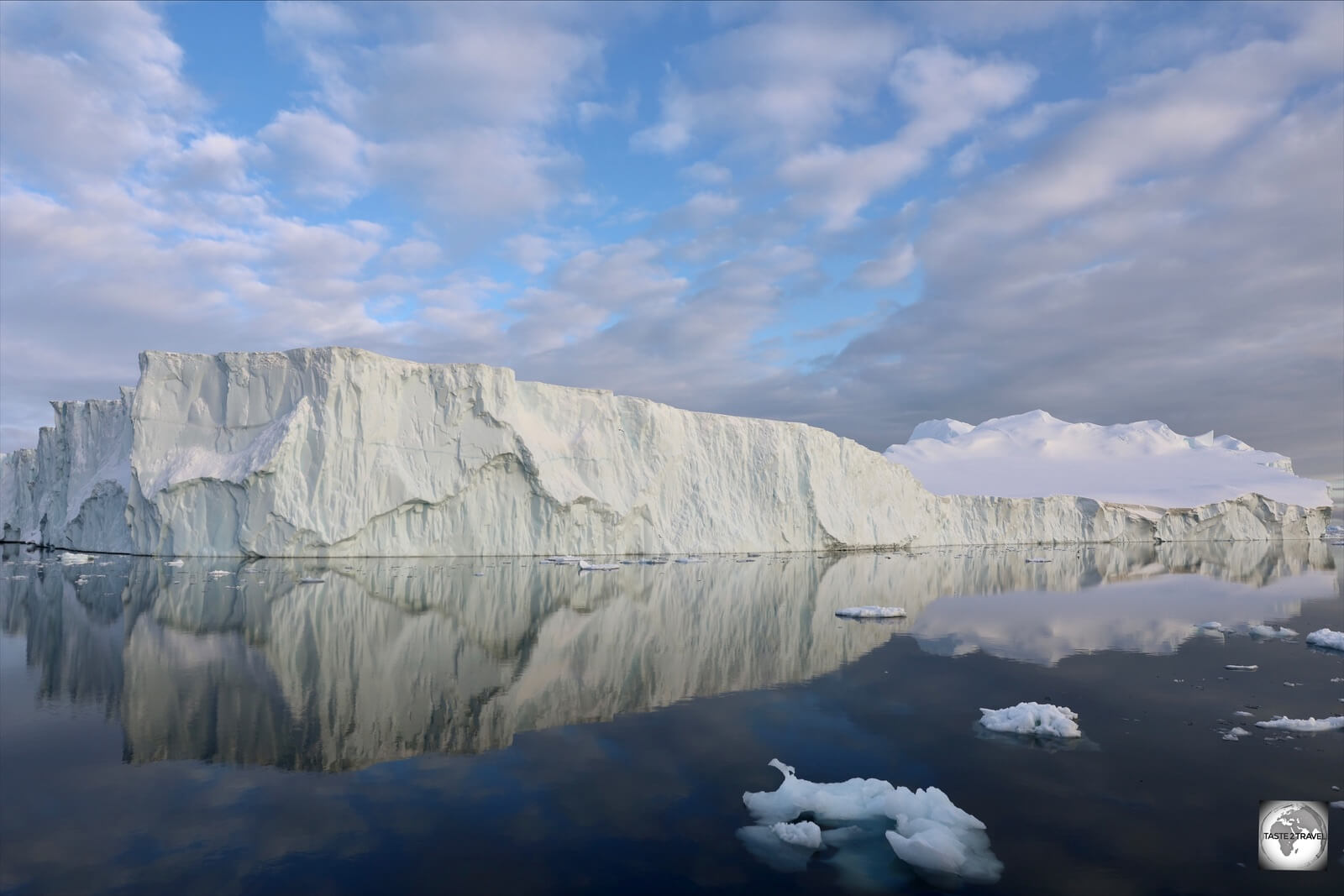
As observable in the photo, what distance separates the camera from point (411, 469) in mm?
26688

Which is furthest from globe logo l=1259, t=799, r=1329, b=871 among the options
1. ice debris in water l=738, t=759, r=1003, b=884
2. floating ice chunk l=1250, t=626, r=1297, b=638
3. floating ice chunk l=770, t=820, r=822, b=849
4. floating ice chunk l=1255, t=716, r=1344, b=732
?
floating ice chunk l=1250, t=626, r=1297, b=638

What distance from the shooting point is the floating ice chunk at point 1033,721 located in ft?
22.2

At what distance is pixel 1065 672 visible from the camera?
372 inches

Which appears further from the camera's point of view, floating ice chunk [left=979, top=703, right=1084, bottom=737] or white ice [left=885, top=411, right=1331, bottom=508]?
white ice [left=885, top=411, right=1331, bottom=508]

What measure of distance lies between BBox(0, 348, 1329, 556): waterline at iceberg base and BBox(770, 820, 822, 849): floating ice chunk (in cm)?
2366

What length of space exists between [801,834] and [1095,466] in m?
54.1

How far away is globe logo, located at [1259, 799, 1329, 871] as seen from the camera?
4410 millimetres

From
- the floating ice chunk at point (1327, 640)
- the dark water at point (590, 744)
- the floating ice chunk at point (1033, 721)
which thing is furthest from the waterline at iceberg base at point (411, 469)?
the floating ice chunk at point (1033, 721)

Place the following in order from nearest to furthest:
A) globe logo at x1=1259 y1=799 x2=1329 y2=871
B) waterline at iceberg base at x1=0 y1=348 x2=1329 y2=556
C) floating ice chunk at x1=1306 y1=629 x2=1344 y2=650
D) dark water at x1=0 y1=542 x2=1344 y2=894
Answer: dark water at x1=0 y1=542 x2=1344 y2=894
globe logo at x1=1259 y1=799 x2=1329 y2=871
floating ice chunk at x1=1306 y1=629 x2=1344 y2=650
waterline at iceberg base at x1=0 y1=348 x2=1329 y2=556

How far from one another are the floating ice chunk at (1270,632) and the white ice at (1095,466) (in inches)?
1342

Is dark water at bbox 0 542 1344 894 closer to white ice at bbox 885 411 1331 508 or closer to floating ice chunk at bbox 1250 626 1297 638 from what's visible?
floating ice chunk at bbox 1250 626 1297 638

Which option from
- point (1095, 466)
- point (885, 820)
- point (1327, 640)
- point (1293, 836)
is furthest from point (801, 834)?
point (1095, 466)

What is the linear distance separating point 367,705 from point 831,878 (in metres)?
5.06

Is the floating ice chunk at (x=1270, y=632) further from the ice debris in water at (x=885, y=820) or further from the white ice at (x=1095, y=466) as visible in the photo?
the white ice at (x=1095, y=466)
